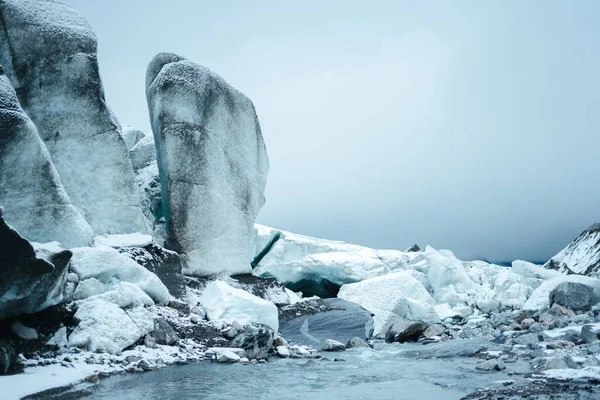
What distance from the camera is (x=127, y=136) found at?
973 inches

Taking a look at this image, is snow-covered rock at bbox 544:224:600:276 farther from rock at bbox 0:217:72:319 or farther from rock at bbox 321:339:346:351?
rock at bbox 0:217:72:319

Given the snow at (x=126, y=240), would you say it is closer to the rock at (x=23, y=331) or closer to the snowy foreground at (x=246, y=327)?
the snowy foreground at (x=246, y=327)

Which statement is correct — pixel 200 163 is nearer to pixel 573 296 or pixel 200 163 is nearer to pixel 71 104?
pixel 71 104

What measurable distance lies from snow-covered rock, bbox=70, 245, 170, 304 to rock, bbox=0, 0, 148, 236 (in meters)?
3.38

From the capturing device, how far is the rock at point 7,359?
24.2 ft

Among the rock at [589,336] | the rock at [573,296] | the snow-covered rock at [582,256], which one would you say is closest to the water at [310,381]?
the rock at [589,336]

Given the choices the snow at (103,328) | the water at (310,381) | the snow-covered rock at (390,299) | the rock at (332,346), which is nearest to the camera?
the water at (310,381)

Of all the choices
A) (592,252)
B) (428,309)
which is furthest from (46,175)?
(592,252)

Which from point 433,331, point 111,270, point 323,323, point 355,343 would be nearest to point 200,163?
point 323,323

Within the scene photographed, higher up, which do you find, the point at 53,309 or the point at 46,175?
the point at 46,175

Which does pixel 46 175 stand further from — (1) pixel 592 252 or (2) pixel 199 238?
(1) pixel 592 252

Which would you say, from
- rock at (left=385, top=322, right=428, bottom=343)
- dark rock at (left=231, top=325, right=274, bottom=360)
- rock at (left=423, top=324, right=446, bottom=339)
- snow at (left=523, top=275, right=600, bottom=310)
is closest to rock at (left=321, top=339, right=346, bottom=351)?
dark rock at (left=231, top=325, right=274, bottom=360)

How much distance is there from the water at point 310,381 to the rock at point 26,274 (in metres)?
1.82

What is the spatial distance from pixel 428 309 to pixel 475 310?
5148 mm
